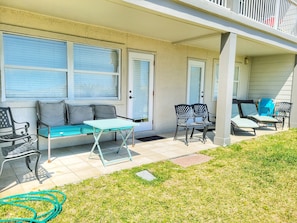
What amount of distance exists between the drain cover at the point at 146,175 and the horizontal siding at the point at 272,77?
273 inches

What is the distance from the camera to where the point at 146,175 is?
3320 mm

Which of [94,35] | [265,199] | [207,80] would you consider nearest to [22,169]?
[94,35]

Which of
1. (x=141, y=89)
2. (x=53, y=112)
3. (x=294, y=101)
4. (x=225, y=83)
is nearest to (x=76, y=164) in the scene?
(x=53, y=112)

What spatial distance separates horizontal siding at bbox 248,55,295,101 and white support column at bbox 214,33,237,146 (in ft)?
14.3

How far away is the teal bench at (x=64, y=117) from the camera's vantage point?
3957mm

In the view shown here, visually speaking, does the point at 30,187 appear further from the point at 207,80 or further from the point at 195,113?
the point at 207,80

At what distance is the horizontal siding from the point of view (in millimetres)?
7992

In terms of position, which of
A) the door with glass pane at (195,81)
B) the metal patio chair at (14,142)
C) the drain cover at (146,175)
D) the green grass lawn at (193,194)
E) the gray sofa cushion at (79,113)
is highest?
the door with glass pane at (195,81)

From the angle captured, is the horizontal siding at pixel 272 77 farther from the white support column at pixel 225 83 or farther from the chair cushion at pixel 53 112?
the chair cushion at pixel 53 112

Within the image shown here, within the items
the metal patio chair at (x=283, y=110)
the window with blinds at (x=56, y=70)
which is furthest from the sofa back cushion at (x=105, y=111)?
the metal patio chair at (x=283, y=110)

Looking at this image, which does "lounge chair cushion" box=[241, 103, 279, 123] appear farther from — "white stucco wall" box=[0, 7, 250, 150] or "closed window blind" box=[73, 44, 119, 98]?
"closed window blind" box=[73, 44, 119, 98]

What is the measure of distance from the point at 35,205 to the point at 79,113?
2.41 meters

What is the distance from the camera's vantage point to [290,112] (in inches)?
304

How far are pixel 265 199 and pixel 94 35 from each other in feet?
14.4
